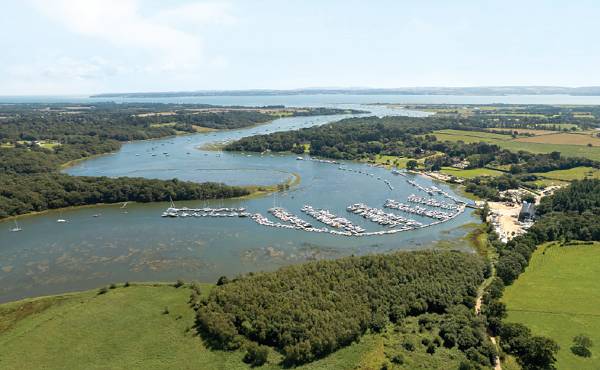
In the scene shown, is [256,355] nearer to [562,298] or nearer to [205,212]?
[562,298]

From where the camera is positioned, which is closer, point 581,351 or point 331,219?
point 581,351

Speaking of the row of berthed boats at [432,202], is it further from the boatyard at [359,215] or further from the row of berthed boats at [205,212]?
the row of berthed boats at [205,212]

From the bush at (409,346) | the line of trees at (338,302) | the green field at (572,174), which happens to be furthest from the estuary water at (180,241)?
the green field at (572,174)

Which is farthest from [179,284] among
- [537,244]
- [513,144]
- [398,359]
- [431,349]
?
[513,144]

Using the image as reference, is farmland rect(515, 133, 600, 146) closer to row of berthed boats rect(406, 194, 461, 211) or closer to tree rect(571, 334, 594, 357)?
row of berthed boats rect(406, 194, 461, 211)

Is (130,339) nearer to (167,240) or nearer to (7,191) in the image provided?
(167,240)

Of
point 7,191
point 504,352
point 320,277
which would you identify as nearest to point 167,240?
point 320,277
